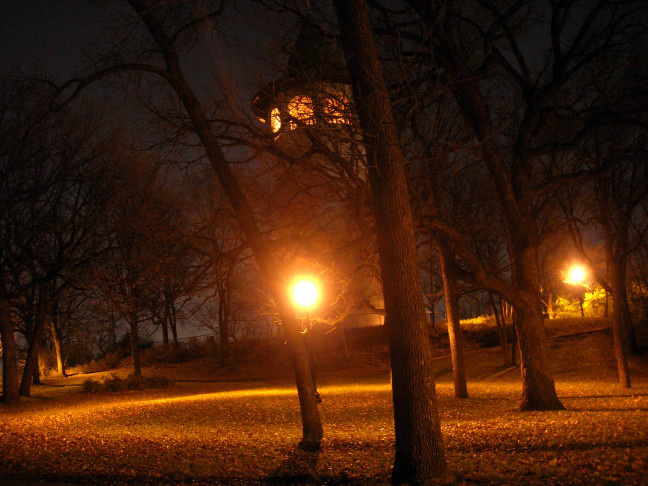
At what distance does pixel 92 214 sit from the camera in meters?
20.9

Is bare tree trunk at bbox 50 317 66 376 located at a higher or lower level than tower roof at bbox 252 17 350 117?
lower

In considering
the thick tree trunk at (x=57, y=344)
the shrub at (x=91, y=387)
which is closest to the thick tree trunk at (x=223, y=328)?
the shrub at (x=91, y=387)

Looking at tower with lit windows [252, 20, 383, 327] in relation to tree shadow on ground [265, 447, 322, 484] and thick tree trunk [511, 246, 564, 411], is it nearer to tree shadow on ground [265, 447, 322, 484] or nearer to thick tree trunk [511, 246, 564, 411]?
thick tree trunk [511, 246, 564, 411]

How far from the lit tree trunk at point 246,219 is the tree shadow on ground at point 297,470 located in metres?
1.09

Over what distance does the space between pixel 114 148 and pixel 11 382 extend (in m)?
9.52

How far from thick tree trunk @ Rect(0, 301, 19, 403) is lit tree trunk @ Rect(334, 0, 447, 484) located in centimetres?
1841

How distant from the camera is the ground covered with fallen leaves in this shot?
6859 mm

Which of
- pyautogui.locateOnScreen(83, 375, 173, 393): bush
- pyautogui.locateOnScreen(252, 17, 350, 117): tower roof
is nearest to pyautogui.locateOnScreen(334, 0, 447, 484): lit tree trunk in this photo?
pyautogui.locateOnScreen(252, 17, 350, 117): tower roof

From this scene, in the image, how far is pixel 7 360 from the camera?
66.5 ft

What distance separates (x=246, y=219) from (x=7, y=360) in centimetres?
1508

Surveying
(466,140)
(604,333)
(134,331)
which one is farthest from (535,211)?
(134,331)

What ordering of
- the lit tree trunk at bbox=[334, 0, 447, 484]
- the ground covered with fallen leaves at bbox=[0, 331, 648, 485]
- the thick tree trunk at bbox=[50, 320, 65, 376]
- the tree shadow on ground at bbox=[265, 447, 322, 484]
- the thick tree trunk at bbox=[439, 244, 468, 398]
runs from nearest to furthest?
the lit tree trunk at bbox=[334, 0, 447, 484], the ground covered with fallen leaves at bbox=[0, 331, 648, 485], the tree shadow on ground at bbox=[265, 447, 322, 484], the thick tree trunk at bbox=[439, 244, 468, 398], the thick tree trunk at bbox=[50, 320, 65, 376]

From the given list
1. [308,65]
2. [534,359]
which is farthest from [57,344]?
[534,359]

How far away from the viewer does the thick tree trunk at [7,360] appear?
2036 cm
